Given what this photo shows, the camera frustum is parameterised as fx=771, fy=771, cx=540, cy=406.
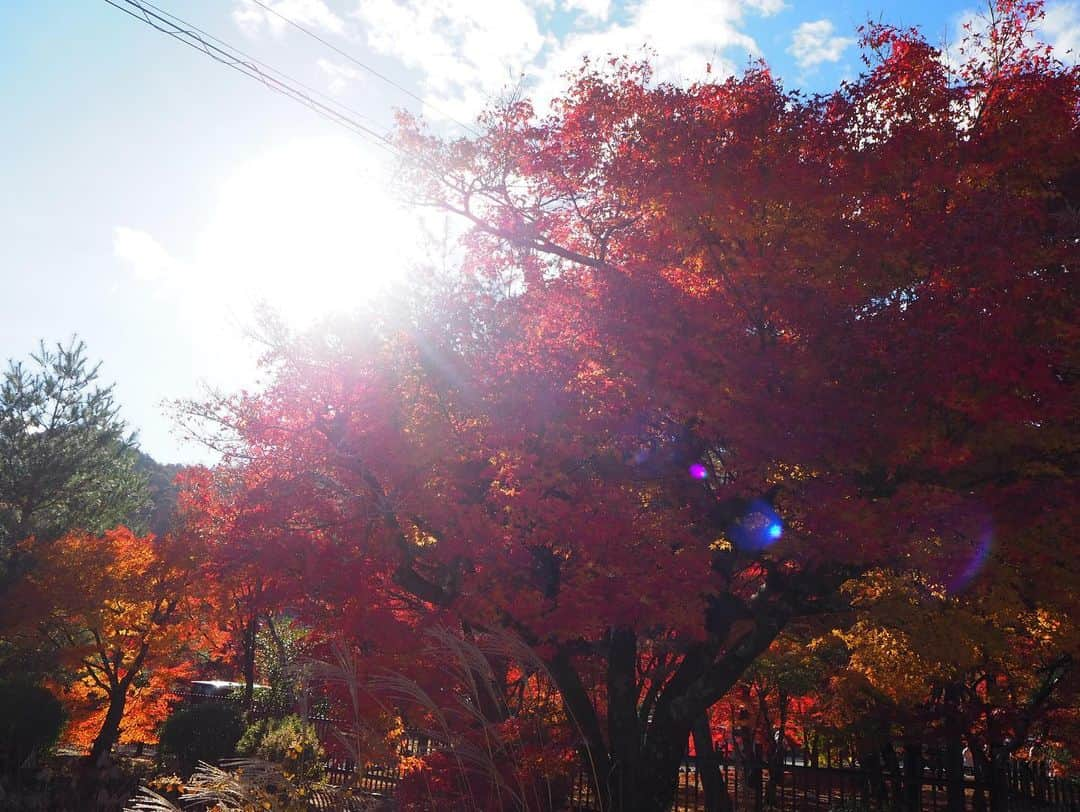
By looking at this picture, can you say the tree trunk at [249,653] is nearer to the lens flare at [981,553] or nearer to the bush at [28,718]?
the bush at [28,718]

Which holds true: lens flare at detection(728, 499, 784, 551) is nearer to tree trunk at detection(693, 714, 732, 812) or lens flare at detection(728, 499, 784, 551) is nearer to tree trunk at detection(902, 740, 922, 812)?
tree trunk at detection(693, 714, 732, 812)

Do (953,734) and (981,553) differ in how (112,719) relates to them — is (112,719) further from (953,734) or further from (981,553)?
(981,553)

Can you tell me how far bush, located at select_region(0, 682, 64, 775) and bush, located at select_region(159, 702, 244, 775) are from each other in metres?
2.73

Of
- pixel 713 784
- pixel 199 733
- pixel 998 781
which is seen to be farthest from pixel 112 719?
pixel 998 781

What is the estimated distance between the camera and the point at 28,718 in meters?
18.0

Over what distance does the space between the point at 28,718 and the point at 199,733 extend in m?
4.04

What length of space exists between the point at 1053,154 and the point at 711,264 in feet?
13.0

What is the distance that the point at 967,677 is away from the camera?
50.2 ft

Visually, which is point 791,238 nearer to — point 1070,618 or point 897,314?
point 897,314

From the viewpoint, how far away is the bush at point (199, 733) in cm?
1767

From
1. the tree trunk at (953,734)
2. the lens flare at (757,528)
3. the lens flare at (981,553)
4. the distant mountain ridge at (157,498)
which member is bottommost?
the tree trunk at (953,734)

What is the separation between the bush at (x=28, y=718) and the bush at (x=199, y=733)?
2.73 m

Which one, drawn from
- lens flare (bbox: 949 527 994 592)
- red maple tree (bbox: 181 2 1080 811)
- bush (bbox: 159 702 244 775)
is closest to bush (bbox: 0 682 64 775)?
bush (bbox: 159 702 244 775)

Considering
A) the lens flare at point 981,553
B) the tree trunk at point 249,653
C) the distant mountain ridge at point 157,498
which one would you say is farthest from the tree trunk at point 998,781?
the distant mountain ridge at point 157,498
